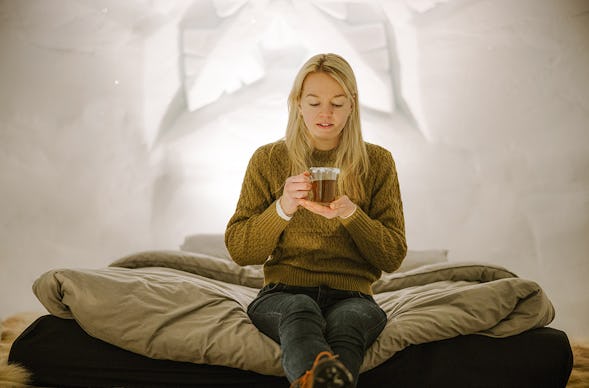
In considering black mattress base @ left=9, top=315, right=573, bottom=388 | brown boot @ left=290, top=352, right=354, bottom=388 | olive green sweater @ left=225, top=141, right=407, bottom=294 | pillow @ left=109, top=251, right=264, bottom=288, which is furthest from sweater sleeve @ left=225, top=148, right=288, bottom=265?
pillow @ left=109, top=251, right=264, bottom=288

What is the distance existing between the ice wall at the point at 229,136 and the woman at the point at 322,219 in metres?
2.07

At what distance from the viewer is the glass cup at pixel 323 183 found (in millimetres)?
1689

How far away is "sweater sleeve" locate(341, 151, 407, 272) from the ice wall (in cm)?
207

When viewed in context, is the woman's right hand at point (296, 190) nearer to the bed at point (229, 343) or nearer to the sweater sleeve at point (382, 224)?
the sweater sleeve at point (382, 224)

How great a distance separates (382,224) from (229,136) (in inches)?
92.4

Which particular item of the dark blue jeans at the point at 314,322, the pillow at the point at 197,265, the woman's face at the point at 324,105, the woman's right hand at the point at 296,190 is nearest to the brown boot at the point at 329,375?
the dark blue jeans at the point at 314,322

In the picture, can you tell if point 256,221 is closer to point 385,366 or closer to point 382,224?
point 382,224

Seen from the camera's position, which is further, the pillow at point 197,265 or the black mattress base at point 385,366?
the pillow at point 197,265

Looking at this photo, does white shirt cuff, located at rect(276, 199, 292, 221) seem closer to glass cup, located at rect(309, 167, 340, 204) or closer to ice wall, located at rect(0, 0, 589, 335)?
glass cup, located at rect(309, 167, 340, 204)

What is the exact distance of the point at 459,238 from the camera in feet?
13.0

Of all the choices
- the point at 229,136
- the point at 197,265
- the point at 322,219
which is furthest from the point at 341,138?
the point at 229,136

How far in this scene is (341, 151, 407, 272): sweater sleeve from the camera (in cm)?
179

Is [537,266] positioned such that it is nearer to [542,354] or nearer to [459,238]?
[459,238]

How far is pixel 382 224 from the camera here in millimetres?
1882
